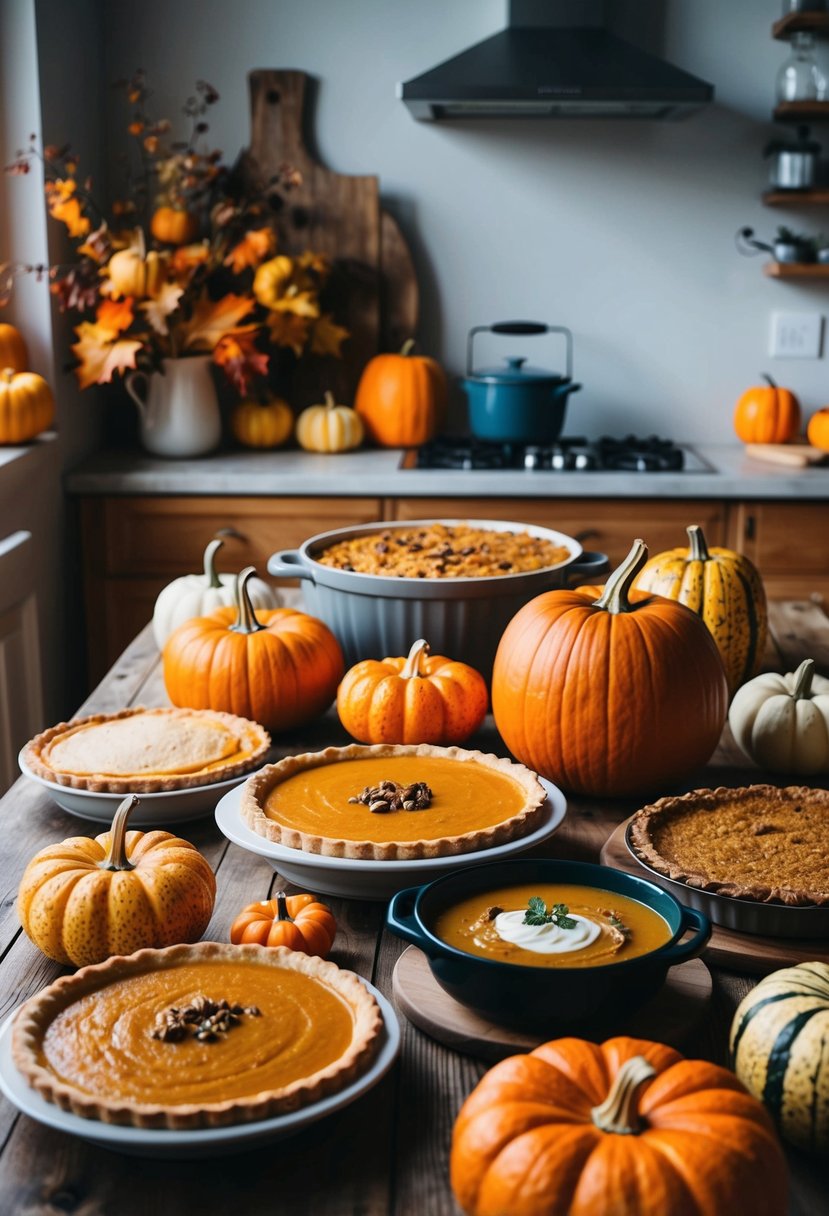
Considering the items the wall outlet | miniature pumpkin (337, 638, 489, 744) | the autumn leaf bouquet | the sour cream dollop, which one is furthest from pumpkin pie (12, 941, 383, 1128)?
the wall outlet

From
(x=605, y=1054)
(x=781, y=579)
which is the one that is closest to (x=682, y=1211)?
(x=605, y=1054)

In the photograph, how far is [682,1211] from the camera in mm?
664

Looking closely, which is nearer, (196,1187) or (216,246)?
(196,1187)

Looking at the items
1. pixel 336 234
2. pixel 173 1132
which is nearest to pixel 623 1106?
pixel 173 1132

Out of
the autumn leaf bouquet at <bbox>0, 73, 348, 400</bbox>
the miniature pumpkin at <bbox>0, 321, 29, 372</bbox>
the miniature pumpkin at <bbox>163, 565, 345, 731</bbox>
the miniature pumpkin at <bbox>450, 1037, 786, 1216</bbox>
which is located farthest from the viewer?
the autumn leaf bouquet at <bbox>0, 73, 348, 400</bbox>

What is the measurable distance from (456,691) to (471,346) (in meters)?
2.51

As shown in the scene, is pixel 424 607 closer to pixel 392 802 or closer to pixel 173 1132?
pixel 392 802

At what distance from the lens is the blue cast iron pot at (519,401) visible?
3396 millimetres

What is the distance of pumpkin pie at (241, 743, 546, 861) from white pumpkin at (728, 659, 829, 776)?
1.12 feet

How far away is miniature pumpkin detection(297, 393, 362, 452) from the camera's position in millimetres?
3523

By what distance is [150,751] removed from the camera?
135 centimetres

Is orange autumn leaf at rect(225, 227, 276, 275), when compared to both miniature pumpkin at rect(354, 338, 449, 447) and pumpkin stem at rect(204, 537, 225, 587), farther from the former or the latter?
pumpkin stem at rect(204, 537, 225, 587)

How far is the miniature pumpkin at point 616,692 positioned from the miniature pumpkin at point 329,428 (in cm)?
218

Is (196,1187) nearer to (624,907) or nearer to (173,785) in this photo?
(624,907)
